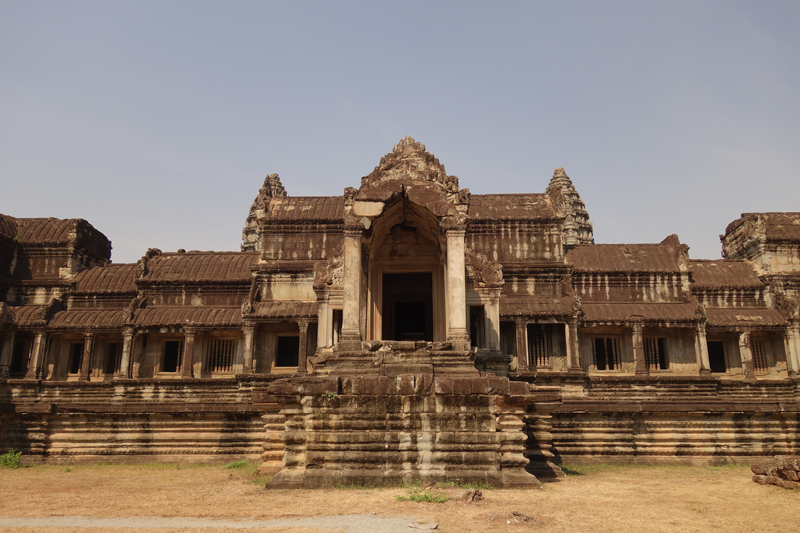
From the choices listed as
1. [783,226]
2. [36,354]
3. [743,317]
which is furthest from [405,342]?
[783,226]

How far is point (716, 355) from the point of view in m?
24.2

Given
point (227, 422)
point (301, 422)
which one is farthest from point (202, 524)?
point (227, 422)

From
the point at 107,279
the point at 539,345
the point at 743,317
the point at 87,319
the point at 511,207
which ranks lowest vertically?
the point at 539,345

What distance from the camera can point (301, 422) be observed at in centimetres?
1018

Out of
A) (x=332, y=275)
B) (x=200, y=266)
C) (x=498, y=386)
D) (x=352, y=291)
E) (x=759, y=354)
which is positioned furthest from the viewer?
(x=200, y=266)

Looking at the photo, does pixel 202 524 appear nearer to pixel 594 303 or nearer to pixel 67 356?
pixel 594 303

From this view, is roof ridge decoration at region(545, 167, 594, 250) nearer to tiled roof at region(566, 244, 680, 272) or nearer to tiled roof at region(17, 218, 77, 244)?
tiled roof at region(566, 244, 680, 272)

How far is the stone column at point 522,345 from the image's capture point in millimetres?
20688

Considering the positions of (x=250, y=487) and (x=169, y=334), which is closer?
(x=250, y=487)

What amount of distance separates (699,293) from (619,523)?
63.2ft

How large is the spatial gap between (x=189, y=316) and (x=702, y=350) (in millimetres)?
19602

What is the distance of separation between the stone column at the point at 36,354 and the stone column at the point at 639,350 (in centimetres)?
2293

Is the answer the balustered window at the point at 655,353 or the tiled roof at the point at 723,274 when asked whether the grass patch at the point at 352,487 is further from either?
the tiled roof at the point at 723,274

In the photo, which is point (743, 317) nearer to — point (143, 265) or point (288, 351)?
point (288, 351)
